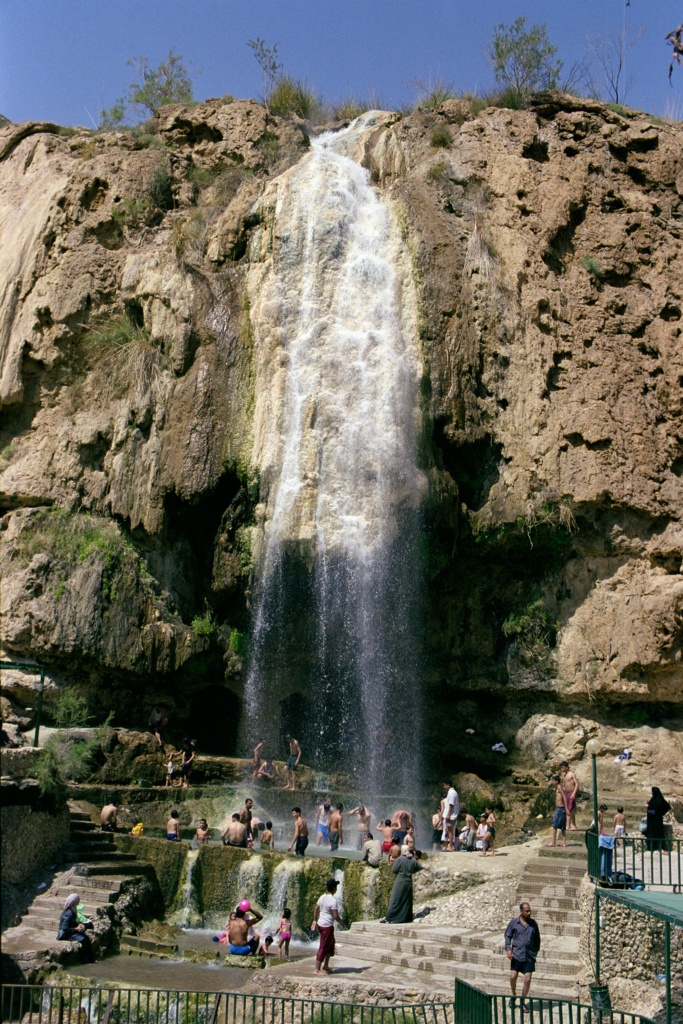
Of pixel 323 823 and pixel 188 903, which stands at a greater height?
pixel 323 823

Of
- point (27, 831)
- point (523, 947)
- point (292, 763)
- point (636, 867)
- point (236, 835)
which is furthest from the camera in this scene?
point (292, 763)

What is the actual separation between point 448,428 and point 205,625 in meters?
7.63

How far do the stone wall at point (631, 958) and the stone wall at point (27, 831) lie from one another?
9609 mm

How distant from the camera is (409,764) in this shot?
28.0m

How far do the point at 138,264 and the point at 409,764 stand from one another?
1468cm

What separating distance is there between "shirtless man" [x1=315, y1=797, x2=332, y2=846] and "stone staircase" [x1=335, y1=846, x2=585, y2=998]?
16.9 ft

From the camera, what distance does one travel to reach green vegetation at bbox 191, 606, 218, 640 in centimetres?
2792

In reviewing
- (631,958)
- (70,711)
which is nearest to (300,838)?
(70,711)

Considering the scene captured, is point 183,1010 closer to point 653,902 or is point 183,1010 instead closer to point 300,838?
point 653,902

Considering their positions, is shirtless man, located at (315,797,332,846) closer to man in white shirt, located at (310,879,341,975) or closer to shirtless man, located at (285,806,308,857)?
shirtless man, located at (285,806,308,857)

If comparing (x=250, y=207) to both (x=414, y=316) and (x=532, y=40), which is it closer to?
(x=414, y=316)

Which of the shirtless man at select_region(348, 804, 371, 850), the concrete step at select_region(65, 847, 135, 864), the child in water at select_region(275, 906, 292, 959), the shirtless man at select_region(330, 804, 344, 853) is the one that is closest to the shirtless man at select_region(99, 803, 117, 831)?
the concrete step at select_region(65, 847, 135, 864)

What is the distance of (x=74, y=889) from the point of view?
1978cm

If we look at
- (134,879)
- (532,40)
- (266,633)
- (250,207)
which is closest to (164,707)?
(266,633)
